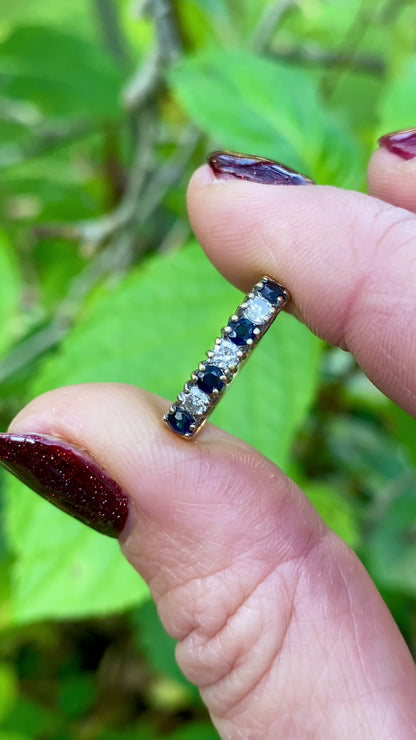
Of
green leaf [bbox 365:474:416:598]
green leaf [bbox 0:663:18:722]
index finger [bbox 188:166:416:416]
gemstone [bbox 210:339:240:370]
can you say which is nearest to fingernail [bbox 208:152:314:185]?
index finger [bbox 188:166:416:416]

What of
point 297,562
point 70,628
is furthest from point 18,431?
point 70,628

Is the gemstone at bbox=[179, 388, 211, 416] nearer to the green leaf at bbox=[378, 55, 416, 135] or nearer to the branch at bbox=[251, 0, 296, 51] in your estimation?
the green leaf at bbox=[378, 55, 416, 135]

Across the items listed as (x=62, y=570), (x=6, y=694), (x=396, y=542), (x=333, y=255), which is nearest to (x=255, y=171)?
(x=333, y=255)

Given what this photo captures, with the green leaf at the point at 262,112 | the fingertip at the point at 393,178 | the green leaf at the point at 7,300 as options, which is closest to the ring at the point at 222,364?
the fingertip at the point at 393,178

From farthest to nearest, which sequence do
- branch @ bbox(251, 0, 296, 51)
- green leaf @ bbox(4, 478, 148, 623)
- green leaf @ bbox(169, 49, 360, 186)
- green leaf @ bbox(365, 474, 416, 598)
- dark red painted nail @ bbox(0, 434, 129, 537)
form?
branch @ bbox(251, 0, 296, 51) → green leaf @ bbox(365, 474, 416, 598) → green leaf @ bbox(169, 49, 360, 186) → green leaf @ bbox(4, 478, 148, 623) → dark red painted nail @ bbox(0, 434, 129, 537)

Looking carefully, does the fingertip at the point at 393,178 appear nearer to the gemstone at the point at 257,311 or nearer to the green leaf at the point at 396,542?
the gemstone at the point at 257,311

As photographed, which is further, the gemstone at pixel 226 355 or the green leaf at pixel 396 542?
the green leaf at pixel 396 542
